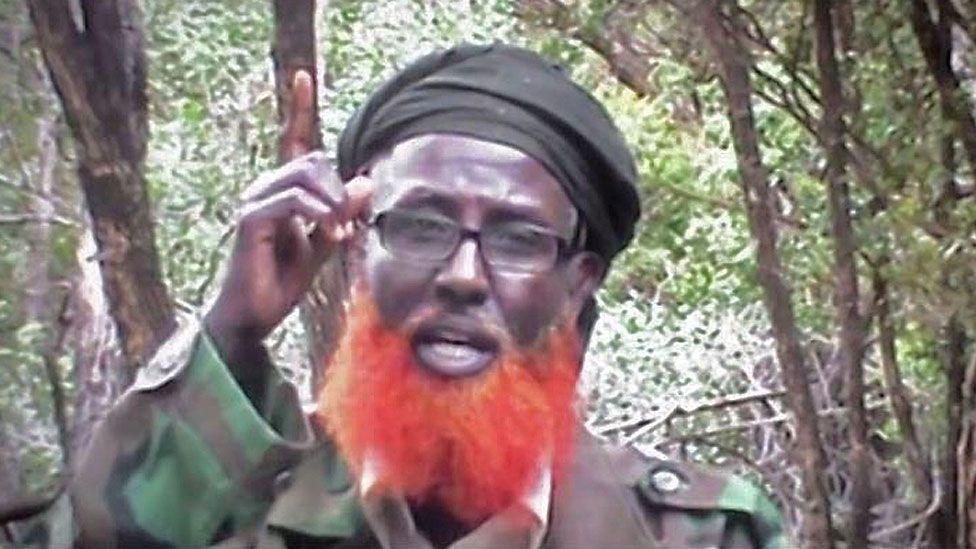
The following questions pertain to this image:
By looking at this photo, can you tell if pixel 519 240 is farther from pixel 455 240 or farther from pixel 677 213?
pixel 677 213

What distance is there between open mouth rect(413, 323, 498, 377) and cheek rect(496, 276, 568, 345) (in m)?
0.02

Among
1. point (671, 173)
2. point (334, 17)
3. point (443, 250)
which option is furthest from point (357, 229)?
point (334, 17)

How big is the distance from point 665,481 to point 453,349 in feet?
0.63

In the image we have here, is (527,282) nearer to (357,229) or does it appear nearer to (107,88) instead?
(357,229)

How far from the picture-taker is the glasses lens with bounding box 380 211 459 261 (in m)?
1.24

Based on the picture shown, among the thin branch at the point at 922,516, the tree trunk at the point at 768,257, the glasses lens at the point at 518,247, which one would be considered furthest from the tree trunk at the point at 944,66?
the glasses lens at the point at 518,247

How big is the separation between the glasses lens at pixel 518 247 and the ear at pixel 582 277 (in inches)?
1.4

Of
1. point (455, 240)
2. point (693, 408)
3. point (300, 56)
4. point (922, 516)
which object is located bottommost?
point (922, 516)

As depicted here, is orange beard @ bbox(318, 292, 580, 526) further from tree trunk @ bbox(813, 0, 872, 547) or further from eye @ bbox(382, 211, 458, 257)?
tree trunk @ bbox(813, 0, 872, 547)

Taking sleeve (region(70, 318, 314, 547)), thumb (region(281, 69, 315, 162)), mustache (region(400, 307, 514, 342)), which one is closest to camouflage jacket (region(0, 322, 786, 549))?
→ sleeve (region(70, 318, 314, 547))

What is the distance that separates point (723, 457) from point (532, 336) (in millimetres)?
3518

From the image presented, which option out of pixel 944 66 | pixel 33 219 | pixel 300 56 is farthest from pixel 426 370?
pixel 33 219

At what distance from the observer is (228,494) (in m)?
1.25

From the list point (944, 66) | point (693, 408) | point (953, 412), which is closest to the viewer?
point (944, 66)
